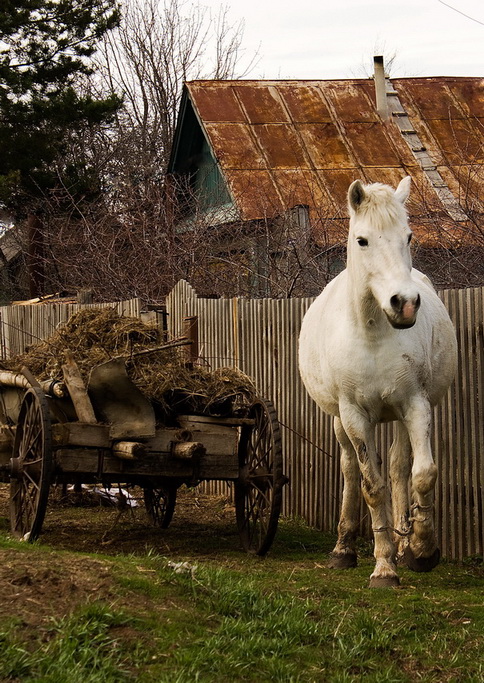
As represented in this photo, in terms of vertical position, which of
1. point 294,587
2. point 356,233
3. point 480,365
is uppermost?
point 356,233

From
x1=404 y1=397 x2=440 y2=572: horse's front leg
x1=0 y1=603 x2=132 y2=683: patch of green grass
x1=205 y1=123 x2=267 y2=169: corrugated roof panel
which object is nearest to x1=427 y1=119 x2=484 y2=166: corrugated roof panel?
x1=205 y1=123 x2=267 y2=169: corrugated roof panel

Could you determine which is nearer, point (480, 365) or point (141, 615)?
point (141, 615)

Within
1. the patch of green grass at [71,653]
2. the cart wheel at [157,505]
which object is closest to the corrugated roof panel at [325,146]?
the cart wheel at [157,505]

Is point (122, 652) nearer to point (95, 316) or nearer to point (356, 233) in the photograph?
point (356, 233)

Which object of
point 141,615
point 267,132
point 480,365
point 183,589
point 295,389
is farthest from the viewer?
point 267,132

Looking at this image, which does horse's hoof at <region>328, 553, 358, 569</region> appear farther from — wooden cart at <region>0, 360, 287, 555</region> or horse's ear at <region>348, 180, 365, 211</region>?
horse's ear at <region>348, 180, 365, 211</region>

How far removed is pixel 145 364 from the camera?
822 centimetres

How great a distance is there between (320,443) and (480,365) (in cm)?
218

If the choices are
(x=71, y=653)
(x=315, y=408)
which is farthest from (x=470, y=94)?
(x=71, y=653)

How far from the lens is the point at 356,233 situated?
6.37 m

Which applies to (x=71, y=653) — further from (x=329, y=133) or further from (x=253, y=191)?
(x=329, y=133)

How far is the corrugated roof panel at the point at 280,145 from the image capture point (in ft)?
64.5

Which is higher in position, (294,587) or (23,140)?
(23,140)

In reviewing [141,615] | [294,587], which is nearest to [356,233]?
[294,587]
